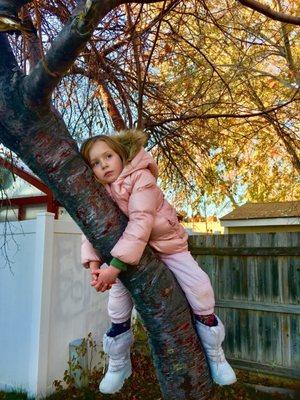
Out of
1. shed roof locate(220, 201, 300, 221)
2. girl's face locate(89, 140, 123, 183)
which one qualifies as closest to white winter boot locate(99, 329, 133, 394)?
girl's face locate(89, 140, 123, 183)

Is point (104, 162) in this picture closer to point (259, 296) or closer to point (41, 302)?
point (41, 302)

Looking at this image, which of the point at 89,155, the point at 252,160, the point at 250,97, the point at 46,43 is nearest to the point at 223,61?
the point at 250,97

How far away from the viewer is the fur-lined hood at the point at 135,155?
60.4 inches

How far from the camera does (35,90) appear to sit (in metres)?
1.24

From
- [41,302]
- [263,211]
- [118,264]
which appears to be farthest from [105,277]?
[263,211]

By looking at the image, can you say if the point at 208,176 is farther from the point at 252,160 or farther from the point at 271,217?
the point at 271,217

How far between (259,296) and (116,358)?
3.17 metres

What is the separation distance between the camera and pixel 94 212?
127 cm

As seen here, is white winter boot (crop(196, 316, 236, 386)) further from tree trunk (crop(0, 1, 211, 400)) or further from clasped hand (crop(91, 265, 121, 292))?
clasped hand (crop(91, 265, 121, 292))

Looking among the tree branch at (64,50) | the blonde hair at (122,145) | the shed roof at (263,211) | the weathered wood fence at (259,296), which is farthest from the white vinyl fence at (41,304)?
the shed roof at (263,211)

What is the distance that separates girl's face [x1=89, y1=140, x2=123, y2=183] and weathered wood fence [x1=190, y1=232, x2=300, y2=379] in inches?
128

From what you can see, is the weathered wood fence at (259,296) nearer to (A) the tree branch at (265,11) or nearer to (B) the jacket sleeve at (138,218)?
(A) the tree branch at (265,11)

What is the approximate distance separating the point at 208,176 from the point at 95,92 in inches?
84.9

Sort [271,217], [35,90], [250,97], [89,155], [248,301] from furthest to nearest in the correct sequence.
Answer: [271,217]
[250,97]
[248,301]
[89,155]
[35,90]
